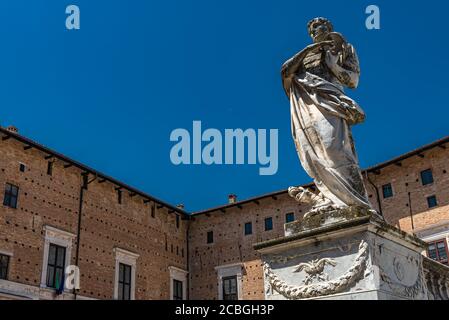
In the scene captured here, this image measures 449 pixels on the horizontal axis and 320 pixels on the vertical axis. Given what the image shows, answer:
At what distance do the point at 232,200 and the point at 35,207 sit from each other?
54.4 feet

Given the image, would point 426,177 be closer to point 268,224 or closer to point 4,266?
point 268,224

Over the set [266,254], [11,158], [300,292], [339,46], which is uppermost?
[11,158]

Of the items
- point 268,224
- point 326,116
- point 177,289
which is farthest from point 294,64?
point 177,289

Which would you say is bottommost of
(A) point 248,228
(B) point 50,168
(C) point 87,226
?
(C) point 87,226

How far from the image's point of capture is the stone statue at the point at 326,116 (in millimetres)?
4430

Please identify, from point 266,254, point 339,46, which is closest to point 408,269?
point 266,254

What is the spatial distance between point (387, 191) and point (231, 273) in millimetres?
12250

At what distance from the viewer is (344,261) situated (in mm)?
3814

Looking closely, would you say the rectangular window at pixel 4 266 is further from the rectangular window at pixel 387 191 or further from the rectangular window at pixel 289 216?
the rectangular window at pixel 387 191

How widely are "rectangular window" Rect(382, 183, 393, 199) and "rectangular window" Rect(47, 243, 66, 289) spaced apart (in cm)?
1894

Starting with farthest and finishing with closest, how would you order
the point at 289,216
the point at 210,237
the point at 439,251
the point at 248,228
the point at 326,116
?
the point at 210,237 < the point at 248,228 < the point at 289,216 < the point at 439,251 < the point at 326,116

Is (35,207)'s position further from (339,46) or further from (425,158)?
(339,46)

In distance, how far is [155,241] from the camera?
113 ft

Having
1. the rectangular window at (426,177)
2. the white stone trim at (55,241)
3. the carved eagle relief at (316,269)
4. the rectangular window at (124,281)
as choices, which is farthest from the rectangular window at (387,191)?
the carved eagle relief at (316,269)
